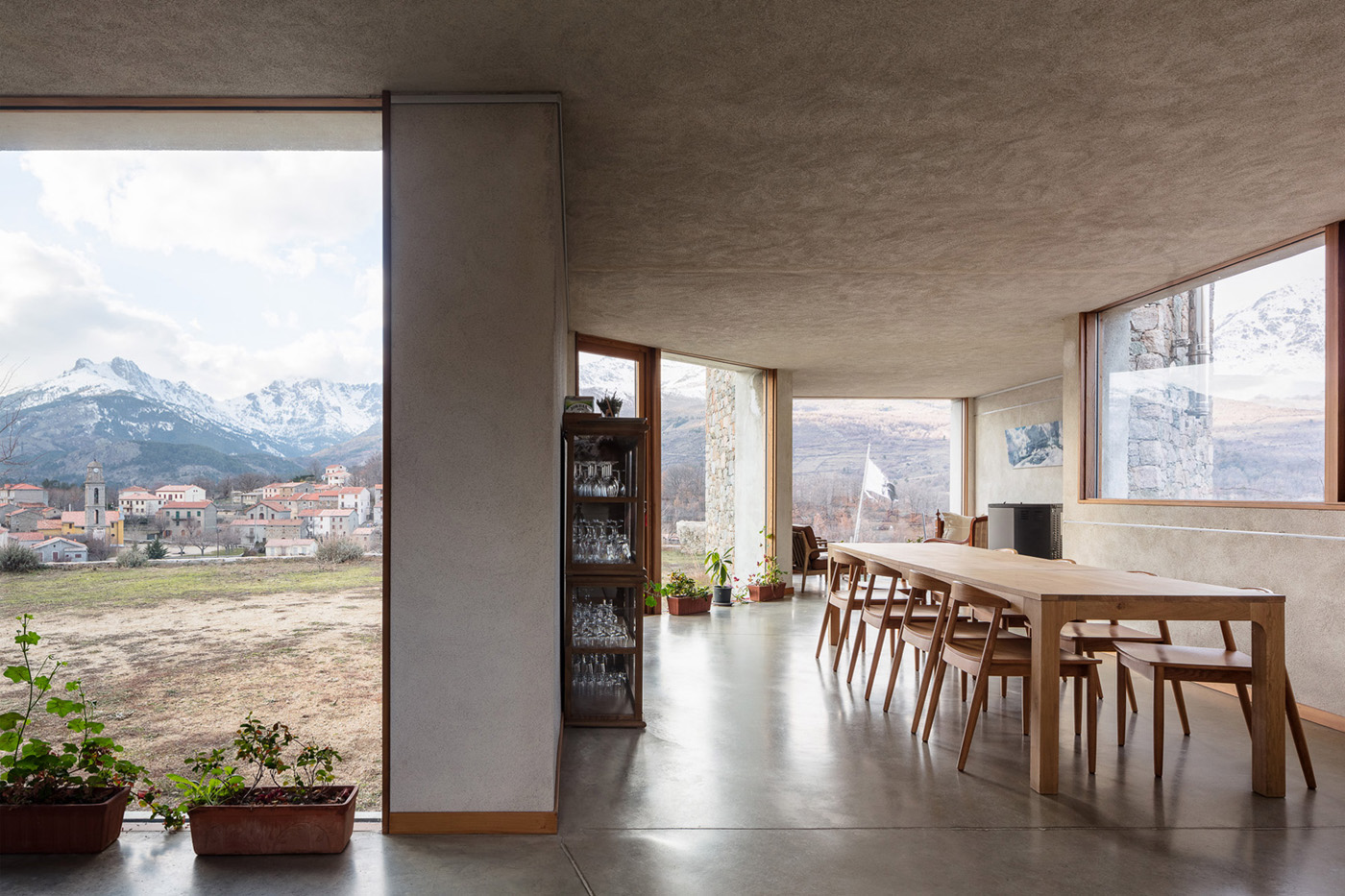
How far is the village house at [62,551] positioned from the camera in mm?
3201

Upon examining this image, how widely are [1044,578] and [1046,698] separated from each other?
808 millimetres

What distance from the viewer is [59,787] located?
287 centimetres

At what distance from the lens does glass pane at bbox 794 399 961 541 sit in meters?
15.2

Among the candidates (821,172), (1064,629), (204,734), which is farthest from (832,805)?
(821,172)

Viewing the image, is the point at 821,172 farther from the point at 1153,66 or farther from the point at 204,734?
the point at 204,734

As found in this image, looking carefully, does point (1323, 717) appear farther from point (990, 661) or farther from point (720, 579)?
point (720, 579)

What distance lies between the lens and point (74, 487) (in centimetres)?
325

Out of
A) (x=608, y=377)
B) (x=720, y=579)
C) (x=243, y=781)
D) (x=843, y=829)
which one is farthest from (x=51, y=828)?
(x=720, y=579)

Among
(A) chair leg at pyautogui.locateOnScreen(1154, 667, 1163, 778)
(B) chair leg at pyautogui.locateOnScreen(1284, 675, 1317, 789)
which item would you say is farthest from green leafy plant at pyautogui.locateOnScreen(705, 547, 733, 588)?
(B) chair leg at pyautogui.locateOnScreen(1284, 675, 1317, 789)

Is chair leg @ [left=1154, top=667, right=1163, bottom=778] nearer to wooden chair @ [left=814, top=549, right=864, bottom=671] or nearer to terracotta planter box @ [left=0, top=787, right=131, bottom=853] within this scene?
wooden chair @ [left=814, top=549, right=864, bottom=671]

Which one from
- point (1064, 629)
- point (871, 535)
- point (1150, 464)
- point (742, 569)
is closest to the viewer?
point (1064, 629)

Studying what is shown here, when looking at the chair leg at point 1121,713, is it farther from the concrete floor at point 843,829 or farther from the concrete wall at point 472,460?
the concrete wall at point 472,460

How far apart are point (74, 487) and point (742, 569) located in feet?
25.3

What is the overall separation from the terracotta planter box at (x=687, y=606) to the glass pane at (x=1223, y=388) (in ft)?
12.6
